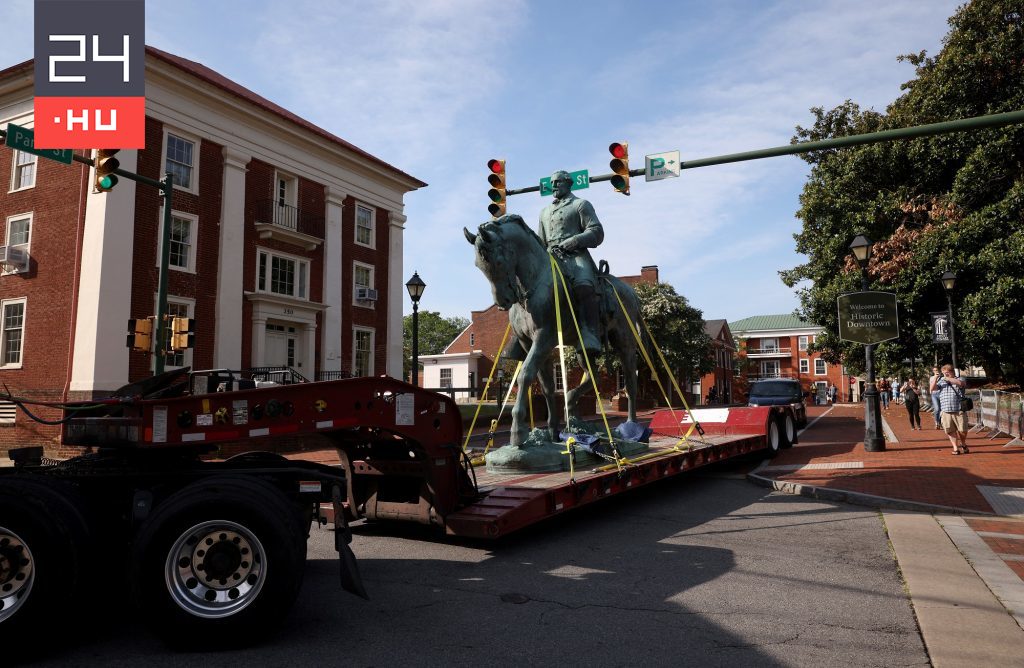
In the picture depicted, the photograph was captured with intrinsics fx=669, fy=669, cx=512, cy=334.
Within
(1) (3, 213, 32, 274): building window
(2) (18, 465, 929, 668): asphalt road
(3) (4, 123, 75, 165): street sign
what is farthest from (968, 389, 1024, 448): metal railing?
(1) (3, 213, 32, 274): building window

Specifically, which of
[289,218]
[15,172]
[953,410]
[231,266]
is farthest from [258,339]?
[953,410]

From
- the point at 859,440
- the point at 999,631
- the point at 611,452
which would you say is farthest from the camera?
the point at 859,440

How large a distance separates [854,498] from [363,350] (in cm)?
2289

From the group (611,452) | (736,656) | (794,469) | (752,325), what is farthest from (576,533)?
(752,325)

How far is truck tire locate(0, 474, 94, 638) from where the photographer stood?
3.75 meters

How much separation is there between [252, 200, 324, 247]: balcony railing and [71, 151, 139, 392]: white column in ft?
16.1

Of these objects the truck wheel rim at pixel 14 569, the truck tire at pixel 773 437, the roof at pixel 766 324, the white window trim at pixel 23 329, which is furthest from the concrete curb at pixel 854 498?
the roof at pixel 766 324

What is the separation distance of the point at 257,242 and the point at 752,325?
261 ft

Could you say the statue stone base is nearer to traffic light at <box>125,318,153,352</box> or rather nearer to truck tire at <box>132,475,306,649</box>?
truck tire at <box>132,475,306,649</box>

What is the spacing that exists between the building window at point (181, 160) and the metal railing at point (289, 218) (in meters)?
2.58

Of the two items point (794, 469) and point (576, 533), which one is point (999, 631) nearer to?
point (576, 533)

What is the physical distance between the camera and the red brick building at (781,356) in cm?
8144

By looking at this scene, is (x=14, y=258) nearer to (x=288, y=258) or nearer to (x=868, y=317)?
(x=288, y=258)

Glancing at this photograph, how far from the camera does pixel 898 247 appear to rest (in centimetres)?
2286
